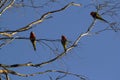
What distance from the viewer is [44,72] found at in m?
7.60

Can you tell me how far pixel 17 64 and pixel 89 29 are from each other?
1.74 m

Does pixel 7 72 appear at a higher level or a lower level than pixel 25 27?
lower

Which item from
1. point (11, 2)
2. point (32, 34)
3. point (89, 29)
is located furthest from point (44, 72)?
point (11, 2)

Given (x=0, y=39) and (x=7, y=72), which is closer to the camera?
(x=7, y=72)

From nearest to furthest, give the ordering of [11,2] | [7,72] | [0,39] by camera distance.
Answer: [7,72] → [0,39] → [11,2]

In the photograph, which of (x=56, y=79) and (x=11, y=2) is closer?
(x=56, y=79)

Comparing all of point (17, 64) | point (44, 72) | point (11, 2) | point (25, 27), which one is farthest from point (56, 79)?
point (11, 2)

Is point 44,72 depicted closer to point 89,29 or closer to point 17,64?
point 17,64

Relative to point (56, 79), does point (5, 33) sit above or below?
above

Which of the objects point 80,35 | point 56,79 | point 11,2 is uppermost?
point 11,2

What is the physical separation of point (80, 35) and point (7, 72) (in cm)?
177

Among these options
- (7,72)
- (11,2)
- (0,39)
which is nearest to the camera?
(7,72)

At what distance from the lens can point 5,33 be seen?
7.96m

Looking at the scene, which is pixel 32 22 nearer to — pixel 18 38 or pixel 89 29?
pixel 18 38
